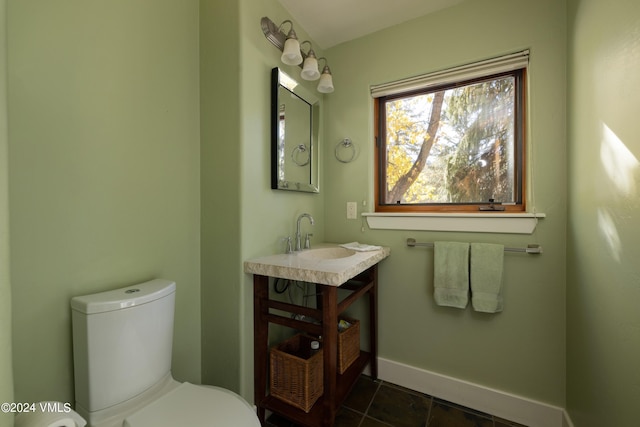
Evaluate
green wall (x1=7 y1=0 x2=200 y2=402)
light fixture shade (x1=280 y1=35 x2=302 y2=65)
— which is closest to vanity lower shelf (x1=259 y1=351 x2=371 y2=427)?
green wall (x1=7 y1=0 x2=200 y2=402)

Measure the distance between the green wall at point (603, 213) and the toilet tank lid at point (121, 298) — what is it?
1.59m

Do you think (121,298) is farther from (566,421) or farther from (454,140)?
(566,421)

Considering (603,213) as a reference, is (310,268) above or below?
below

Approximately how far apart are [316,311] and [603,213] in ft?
3.79

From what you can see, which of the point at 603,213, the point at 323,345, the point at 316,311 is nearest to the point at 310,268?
the point at 316,311

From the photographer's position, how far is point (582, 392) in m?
1.11

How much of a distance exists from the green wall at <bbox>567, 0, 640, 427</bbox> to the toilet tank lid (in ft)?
5.23

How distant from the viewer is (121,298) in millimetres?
923

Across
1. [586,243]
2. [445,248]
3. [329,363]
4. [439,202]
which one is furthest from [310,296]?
[586,243]

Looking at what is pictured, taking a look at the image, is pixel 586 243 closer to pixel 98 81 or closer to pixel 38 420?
pixel 38 420

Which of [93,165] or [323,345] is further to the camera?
[323,345]

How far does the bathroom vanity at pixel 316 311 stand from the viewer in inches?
43.5

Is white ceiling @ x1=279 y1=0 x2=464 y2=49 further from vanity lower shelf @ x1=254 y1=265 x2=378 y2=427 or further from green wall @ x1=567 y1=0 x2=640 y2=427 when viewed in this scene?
vanity lower shelf @ x1=254 y1=265 x2=378 y2=427

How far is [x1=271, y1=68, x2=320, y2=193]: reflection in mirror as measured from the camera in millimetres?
1469
